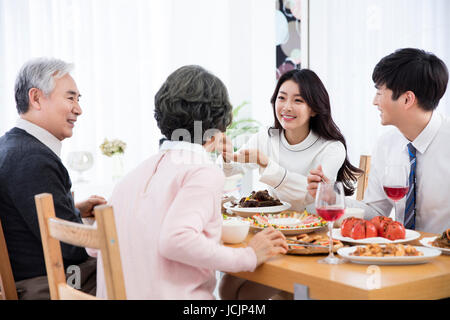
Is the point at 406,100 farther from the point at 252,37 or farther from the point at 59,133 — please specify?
the point at 252,37

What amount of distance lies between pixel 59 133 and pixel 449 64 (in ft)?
12.7

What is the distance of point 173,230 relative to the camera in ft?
3.96

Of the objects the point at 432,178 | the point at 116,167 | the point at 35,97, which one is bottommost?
the point at 116,167

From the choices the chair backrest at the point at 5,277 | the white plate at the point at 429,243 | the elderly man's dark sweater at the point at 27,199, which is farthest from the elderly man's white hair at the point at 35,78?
the white plate at the point at 429,243

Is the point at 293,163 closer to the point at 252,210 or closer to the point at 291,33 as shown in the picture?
the point at 252,210

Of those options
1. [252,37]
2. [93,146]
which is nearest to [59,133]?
[93,146]

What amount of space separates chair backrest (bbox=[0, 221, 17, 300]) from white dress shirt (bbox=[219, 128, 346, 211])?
1.18m

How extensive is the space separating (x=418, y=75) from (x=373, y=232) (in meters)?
0.79

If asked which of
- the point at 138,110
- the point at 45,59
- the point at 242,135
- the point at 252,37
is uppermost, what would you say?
the point at 252,37

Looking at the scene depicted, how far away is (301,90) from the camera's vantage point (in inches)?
102

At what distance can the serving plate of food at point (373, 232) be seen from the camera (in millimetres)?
1524

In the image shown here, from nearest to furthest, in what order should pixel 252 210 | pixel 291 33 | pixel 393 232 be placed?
pixel 393 232 → pixel 252 210 → pixel 291 33

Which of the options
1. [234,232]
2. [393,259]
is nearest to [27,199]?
[234,232]

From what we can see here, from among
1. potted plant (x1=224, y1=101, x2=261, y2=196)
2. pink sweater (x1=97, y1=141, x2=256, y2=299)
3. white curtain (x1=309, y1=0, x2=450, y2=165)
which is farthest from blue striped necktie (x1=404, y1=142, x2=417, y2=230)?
white curtain (x1=309, y1=0, x2=450, y2=165)
